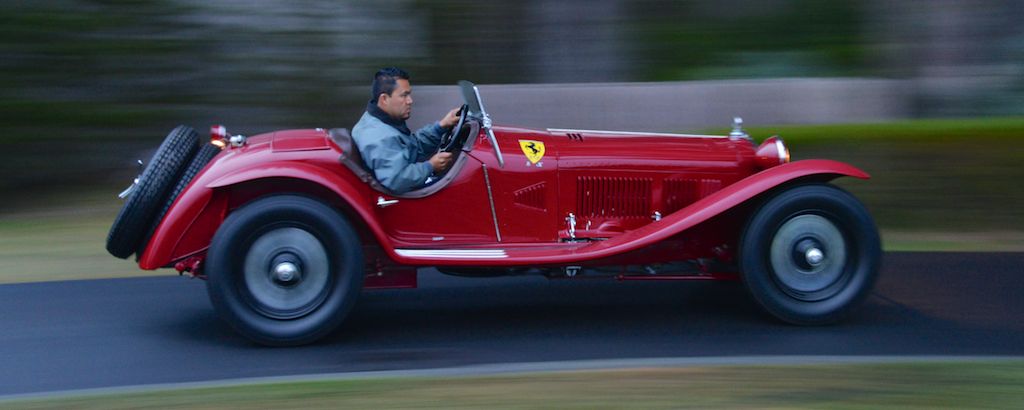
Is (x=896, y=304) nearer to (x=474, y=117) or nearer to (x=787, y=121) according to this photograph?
(x=474, y=117)

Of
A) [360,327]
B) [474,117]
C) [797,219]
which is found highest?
[474,117]

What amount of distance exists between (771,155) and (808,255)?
0.58 m

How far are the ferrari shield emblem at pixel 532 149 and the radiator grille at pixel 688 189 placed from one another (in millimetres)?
666

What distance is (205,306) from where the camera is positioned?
19.8ft

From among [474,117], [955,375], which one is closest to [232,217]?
[474,117]

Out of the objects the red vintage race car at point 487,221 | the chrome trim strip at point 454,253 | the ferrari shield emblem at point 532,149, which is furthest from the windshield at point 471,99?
the chrome trim strip at point 454,253

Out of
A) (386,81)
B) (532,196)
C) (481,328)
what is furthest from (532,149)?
(481,328)

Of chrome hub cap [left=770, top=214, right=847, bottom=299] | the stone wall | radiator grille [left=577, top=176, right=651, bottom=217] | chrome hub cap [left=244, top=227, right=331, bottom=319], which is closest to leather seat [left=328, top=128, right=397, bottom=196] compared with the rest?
chrome hub cap [left=244, top=227, right=331, bottom=319]

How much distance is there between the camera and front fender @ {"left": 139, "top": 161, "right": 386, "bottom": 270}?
16.9 ft

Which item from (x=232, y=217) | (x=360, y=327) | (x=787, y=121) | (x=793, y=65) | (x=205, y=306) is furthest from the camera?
(x=793, y=65)

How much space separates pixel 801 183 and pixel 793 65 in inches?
241

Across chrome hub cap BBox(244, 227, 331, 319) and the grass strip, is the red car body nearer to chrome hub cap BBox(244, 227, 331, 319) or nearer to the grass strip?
chrome hub cap BBox(244, 227, 331, 319)

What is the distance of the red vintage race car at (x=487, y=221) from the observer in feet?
17.0

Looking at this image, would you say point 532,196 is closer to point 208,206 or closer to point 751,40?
point 208,206
